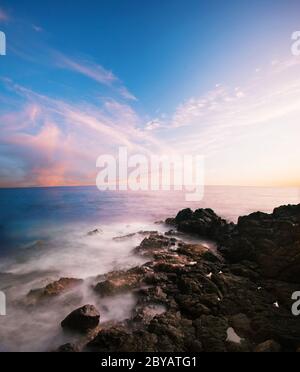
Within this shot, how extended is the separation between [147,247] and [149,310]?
11683mm

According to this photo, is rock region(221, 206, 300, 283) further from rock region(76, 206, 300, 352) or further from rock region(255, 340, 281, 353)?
rock region(255, 340, 281, 353)

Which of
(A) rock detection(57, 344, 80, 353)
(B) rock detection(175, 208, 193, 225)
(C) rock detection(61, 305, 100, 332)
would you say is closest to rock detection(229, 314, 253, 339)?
(C) rock detection(61, 305, 100, 332)

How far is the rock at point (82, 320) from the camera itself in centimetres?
1170

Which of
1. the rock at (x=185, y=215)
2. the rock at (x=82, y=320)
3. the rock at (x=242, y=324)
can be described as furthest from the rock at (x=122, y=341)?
the rock at (x=185, y=215)

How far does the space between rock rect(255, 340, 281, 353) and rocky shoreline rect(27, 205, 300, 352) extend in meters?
0.04

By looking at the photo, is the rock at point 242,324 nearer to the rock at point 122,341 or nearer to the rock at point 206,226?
the rock at point 122,341

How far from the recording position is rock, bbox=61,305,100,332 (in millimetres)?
11695

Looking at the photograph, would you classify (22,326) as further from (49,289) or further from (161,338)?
(161,338)

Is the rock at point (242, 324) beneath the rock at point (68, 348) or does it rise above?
above

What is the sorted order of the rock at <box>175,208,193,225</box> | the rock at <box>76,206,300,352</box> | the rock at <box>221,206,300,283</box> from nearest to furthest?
the rock at <box>76,206,300,352</box>, the rock at <box>221,206,300,283</box>, the rock at <box>175,208,193,225</box>

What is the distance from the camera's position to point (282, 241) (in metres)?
19.8

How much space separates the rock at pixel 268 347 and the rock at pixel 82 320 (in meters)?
7.56

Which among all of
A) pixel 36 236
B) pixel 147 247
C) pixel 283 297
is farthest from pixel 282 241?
pixel 36 236

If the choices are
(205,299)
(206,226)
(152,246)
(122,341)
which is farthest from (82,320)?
(206,226)
